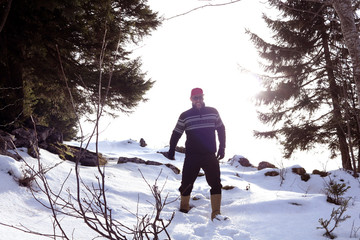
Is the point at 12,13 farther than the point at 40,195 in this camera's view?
Yes

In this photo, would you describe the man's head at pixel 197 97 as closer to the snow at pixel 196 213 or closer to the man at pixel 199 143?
the man at pixel 199 143

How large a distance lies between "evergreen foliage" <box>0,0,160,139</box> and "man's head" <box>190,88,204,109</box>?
175 centimetres

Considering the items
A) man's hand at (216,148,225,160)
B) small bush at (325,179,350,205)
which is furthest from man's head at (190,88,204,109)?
small bush at (325,179,350,205)

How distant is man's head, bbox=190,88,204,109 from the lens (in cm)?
362

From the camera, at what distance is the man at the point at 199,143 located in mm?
3404

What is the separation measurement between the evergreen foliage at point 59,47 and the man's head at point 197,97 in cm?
175

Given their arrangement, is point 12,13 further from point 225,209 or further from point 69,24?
point 225,209

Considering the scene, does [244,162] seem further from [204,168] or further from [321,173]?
[204,168]

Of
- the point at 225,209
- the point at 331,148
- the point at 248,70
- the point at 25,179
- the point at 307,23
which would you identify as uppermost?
the point at 307,23

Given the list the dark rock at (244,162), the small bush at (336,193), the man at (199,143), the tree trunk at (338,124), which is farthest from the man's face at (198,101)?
the dark rock at (244,162)

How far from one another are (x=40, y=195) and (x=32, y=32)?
4.40 meters

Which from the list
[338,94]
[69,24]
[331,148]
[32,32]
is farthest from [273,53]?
[32,32]

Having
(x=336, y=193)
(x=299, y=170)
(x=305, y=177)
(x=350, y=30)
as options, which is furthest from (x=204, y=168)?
(x=299, y=170)

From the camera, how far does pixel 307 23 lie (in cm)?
926
